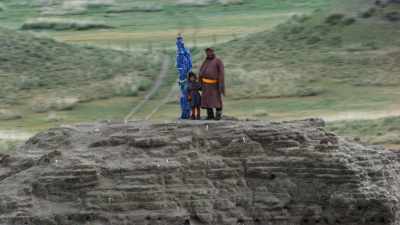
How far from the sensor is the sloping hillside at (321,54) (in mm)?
55344

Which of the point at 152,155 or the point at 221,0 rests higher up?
the point at 152,155

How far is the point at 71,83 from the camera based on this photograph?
58.7m

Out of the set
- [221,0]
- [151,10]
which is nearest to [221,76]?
[151,10]

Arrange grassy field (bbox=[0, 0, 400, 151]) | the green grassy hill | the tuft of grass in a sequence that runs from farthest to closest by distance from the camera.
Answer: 1. the tuft of grass
2. the green grassy hill
3. grassy field (bbox=[0, 0, 400, 151])

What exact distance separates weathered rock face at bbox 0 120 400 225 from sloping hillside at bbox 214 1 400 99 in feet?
106

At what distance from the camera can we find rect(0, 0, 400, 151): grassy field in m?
50.5

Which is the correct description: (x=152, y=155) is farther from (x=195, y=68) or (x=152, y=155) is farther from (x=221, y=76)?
(x=195, y=68)

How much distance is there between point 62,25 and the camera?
273ft

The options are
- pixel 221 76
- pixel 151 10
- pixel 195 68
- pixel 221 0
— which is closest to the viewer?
pixel 221 76

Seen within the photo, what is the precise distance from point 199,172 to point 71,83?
1492 inches

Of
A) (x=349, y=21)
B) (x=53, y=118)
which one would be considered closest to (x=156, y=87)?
(x=53, y=118)

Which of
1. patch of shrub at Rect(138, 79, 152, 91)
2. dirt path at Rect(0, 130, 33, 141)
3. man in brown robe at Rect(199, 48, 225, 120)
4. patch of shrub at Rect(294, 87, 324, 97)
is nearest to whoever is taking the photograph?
man in brown robe at Rect(199, 48, 225, 120)

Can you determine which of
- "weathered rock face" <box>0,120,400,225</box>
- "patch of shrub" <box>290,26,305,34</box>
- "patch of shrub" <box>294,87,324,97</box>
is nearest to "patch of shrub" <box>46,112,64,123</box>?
"patch of shrub" <box>294,87,324,97</box>

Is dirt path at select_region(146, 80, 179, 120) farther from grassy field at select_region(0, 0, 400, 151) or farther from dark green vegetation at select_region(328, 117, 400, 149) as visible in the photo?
dark green vegetation at select_region(328, 117, 400, 149)
